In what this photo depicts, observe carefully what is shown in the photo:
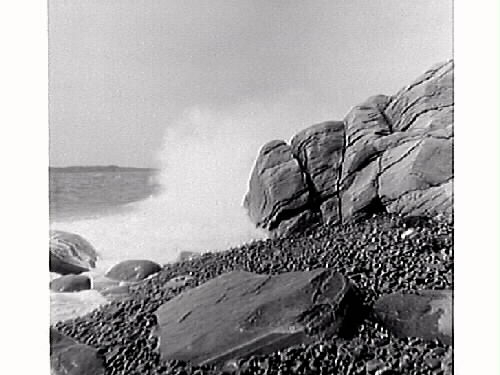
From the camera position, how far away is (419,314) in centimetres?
231

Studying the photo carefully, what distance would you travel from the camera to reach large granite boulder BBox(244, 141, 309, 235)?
7.91ft

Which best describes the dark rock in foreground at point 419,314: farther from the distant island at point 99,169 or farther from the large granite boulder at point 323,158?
the distant island at point 99,169

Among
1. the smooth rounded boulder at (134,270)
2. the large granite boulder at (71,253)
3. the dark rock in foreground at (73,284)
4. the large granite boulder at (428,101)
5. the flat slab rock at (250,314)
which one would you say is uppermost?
the large granite boulder at (428,101)

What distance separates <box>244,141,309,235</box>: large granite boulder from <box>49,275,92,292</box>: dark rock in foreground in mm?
546

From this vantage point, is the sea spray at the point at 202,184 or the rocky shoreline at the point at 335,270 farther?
the sea spray at the point at 202,184

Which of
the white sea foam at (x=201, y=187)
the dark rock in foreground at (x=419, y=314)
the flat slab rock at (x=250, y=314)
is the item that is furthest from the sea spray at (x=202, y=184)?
the dark rock in foreground at (x=419, y=314)

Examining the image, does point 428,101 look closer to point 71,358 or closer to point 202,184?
point 202,184

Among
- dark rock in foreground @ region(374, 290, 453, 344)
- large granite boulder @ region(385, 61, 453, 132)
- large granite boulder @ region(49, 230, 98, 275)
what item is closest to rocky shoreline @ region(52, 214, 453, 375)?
dark rock in foreground @ region(374, 290, 453, 344)

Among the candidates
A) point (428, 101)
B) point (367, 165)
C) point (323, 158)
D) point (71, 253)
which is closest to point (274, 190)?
point (323, 158)

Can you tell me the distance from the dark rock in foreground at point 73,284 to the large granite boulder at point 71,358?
13 cm

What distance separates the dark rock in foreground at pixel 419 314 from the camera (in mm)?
2303

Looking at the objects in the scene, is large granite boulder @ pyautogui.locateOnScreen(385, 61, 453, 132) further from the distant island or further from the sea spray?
the distant island
